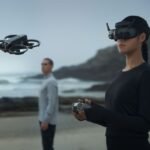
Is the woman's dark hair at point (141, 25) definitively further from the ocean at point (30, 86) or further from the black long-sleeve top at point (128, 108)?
the ocean at point (30, 86)

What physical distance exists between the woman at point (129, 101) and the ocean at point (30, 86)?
9.51ft

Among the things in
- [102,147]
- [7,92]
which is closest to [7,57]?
[7,92]

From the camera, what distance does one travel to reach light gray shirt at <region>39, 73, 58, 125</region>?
3.70 metres

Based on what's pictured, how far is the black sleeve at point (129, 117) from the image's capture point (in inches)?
52.9

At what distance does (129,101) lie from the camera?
1385 millimetres

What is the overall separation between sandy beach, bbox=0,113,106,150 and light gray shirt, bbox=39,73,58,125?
0.59 m

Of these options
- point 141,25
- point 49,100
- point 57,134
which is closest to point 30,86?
point 57,134

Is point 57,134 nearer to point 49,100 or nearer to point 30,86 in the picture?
point 30,86

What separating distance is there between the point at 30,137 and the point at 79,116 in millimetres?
3067

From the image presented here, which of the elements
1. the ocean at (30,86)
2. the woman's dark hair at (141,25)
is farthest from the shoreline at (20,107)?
the woman's dark hair at (141,25)

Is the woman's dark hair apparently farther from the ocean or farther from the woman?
the ocean

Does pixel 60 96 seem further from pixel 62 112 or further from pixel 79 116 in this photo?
pixel 79 116

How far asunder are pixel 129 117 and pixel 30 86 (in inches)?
119

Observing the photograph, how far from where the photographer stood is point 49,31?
4414mm
